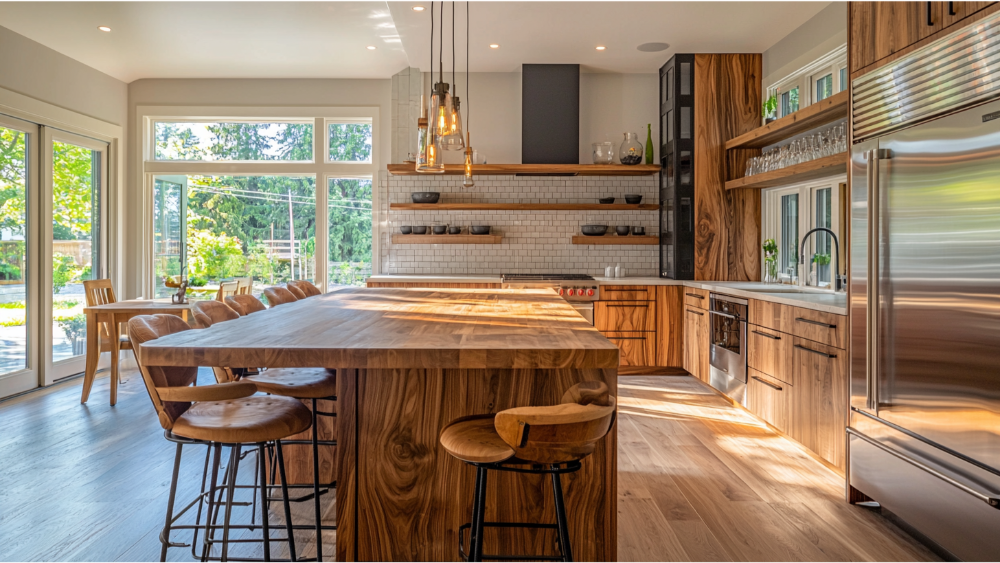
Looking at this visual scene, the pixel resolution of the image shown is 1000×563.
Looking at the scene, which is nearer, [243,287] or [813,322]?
[813,322]

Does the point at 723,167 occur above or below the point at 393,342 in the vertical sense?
above

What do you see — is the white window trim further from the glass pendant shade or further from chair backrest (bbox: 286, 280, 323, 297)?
the glass pendant shade

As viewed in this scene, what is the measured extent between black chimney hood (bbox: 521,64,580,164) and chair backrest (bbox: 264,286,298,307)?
329 centimetres

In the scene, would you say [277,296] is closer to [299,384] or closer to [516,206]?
[299,384]

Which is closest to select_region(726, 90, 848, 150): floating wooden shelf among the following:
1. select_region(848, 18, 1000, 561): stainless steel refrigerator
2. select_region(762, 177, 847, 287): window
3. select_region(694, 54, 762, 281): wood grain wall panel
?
select_region(694, 54, 762, 281): wood grain wall panel

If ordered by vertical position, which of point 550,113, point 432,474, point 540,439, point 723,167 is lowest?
point 432,474

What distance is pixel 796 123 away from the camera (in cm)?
445

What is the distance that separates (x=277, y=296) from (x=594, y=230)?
368 centimetres

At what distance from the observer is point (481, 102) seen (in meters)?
6.62

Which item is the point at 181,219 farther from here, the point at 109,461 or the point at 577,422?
the point at 577,422

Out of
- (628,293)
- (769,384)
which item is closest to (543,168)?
(628,293)

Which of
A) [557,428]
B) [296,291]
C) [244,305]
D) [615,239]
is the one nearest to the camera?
[557,428]

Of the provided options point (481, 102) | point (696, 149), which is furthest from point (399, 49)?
point (696, 149)

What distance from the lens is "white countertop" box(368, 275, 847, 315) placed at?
344cm
